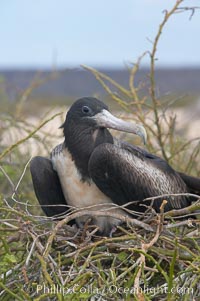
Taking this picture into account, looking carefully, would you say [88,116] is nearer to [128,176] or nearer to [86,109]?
[86,109]

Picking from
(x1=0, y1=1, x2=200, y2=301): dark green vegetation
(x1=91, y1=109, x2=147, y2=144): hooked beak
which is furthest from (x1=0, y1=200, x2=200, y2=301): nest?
(x1=91, y1=109, x2=147, y2=144): hooked beak

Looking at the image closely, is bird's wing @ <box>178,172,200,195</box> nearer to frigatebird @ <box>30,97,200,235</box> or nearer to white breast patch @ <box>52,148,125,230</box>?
frigatebird @ <box>30,97,200,235</box>

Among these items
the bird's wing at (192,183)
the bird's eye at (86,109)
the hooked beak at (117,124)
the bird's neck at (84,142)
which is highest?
the bird's eye at (86,109)

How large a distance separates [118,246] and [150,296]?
0.34m

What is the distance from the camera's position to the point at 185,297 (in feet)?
9.83

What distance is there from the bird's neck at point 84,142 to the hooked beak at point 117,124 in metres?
0.06

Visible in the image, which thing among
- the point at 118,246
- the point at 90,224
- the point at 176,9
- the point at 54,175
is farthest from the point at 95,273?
the point at 176,9

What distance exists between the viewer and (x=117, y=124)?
156 inches

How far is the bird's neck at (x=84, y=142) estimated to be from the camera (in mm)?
4078

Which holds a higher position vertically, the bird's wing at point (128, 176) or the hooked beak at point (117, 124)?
the hooked beak at point (117, 124)

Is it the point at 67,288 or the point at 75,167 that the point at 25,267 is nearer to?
the point at 67,288

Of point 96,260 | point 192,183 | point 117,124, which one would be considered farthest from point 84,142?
point 96,260

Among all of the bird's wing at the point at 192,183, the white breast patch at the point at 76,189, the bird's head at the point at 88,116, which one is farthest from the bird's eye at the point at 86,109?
the bird's wing at the point at 192,183

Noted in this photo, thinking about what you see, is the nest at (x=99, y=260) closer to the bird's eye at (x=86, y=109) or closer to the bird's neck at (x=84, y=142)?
the bird's neck at (x=84, y=142)
